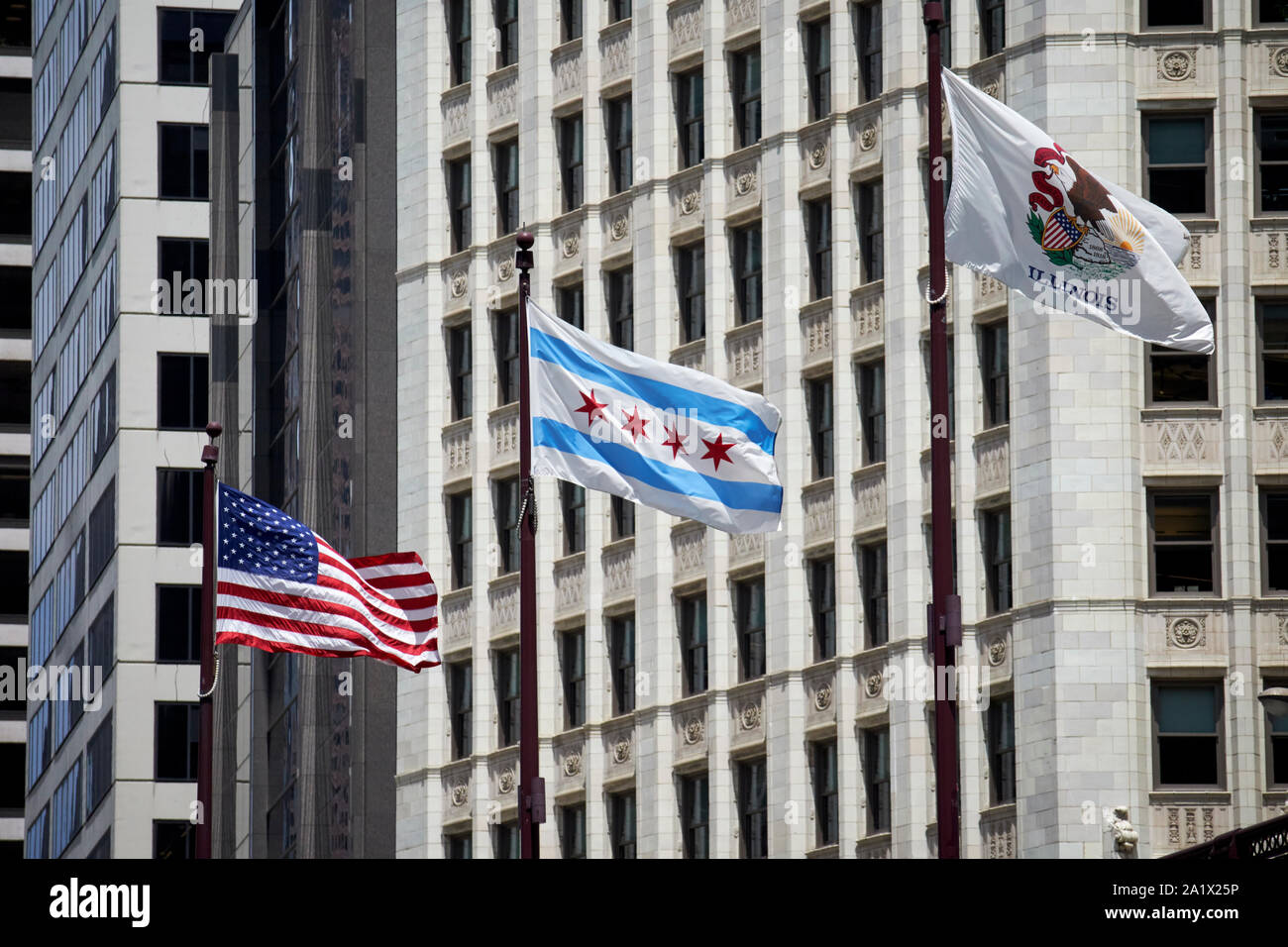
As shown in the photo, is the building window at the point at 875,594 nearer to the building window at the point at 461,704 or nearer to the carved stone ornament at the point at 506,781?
the carved stone ornament at the point at 506,781

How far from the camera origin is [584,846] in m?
74.6

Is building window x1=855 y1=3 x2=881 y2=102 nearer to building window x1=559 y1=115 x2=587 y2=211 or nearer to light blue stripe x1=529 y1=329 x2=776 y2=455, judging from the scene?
building window x1=559 y1=115 x2=587 y2=211

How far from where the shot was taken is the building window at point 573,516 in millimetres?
76250

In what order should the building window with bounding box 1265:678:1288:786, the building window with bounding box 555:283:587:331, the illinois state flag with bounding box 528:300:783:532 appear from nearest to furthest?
the illinois state flag with bounding box 528:300:783:532, the building window with bounding box 1265:678:1288:786, the building window with bounding box 555:283:587:331

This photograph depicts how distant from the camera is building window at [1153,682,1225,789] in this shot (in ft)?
210

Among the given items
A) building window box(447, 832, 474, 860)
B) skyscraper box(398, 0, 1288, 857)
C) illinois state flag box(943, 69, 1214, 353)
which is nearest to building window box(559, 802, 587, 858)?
skyscraper box(398, 0, 1288, 857)

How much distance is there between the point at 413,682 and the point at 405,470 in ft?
16.6

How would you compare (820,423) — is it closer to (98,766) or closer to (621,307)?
(621,307)

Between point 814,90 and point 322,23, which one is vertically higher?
point 322,23

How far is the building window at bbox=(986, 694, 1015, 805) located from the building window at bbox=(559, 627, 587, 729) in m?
12.9

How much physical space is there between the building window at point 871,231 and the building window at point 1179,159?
6.01m

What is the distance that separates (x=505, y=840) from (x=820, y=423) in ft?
42.2
